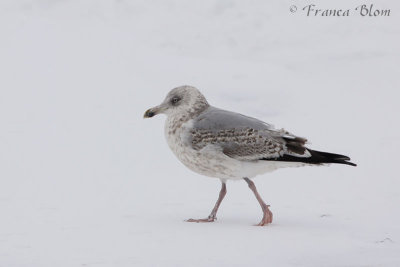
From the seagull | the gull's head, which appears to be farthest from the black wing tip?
the gull's head

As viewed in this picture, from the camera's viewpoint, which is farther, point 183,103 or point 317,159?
point 183,103

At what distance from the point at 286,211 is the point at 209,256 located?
2299 mm

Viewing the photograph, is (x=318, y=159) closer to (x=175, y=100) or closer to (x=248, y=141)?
(x=248, y=141)

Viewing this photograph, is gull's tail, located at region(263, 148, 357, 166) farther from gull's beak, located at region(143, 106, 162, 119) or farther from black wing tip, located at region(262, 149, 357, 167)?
gull's beak, located at region(143, 106, 162, 119)

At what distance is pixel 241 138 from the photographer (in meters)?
7.99

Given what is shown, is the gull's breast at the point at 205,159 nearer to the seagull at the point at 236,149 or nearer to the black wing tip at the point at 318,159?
the seagull at the point at 236,149

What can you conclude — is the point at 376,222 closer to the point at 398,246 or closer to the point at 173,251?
the point at 398,246

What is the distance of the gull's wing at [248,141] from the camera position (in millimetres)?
7934

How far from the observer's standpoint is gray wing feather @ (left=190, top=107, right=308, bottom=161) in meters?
7.94

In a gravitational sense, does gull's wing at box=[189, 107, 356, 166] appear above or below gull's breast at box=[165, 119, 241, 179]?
above

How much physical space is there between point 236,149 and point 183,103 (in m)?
0.87

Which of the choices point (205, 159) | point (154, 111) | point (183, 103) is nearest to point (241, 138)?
point (205, 159)

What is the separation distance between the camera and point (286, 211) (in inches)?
341

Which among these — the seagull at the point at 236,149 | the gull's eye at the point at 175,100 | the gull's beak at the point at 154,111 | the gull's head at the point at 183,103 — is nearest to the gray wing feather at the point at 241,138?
the seagull at the point at 236,149
